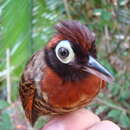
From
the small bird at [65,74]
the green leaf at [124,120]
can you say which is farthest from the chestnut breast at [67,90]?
the green leaf at [124,120]

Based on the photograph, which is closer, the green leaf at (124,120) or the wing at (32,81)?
the wing at (32,81)

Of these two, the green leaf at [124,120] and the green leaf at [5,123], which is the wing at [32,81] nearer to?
the green leaf at [5,123]

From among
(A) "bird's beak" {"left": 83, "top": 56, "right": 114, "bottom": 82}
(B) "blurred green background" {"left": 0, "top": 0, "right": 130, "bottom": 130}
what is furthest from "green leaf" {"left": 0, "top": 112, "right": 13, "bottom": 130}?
(A) "bird's beak" {"left": 83, "top": 56, "right": 114, "bottom": 82}

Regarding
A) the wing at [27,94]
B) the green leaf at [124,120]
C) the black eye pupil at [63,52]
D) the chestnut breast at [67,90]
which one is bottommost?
the green leaf at [124,120]

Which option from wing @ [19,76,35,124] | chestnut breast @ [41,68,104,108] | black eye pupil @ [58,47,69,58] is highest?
black eye pupil @ [58,47,69,58]

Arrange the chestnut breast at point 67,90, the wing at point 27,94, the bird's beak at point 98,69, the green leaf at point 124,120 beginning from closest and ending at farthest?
the bird's beak at point 98,69
the chestnut breast at point 67,90
the wing at point 27,94
the green leaf at point 124,120

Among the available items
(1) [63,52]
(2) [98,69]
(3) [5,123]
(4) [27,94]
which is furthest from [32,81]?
(2) [98,69]

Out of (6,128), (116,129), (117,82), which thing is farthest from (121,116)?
(6,128)

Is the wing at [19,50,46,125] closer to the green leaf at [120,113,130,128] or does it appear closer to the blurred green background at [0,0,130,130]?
the blurred green background at [0,0,130,130]
